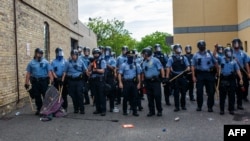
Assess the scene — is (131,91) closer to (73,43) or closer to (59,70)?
(59,70)

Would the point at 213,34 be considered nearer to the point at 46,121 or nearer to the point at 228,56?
the point at 228,56

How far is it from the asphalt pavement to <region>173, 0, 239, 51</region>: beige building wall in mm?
16809

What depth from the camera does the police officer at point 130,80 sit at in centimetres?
1027

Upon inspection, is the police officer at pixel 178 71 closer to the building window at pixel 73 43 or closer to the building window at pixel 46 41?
the building window at pixel 46 41

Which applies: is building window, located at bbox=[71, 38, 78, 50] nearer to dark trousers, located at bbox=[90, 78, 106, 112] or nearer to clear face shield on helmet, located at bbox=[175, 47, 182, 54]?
dark trousers, located at bbox=[90, 78, 106, 112]

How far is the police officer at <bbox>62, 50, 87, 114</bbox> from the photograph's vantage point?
1070 centimetres

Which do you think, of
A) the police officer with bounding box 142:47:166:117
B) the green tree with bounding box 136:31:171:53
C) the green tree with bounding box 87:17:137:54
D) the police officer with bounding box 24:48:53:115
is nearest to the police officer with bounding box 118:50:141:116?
the police officer with bounding box 142:47:166:117

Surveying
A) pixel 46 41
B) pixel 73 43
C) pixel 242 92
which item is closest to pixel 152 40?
pixel 73 43

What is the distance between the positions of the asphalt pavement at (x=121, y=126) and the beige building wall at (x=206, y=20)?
16.8 m

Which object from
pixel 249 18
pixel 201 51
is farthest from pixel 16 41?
pixel 249 18

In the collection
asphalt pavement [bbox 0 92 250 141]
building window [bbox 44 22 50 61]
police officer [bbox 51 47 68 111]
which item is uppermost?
building window [bbox 44 22 50 61]

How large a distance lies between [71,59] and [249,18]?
15.4 m

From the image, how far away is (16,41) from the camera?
12.0 meters

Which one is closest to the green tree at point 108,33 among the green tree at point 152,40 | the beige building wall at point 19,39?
the green tree at point 152,40
